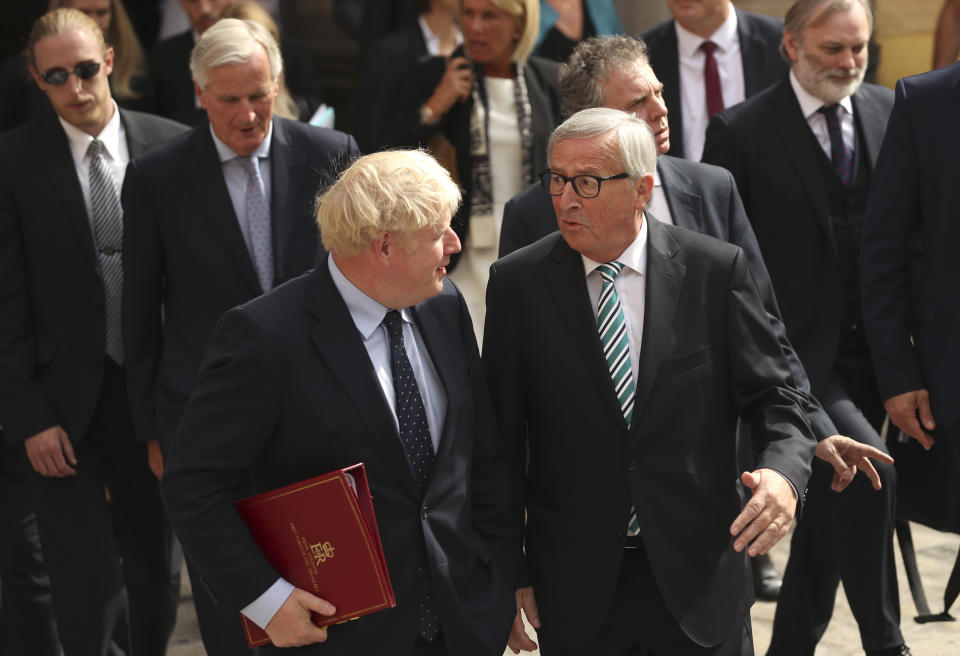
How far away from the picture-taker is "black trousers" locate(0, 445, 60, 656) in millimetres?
5266

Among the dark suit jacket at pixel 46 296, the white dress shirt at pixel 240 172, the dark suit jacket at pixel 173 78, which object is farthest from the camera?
the dark suit jacket at pixel 173 78

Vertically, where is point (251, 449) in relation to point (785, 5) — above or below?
below

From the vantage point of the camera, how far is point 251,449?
3.14m

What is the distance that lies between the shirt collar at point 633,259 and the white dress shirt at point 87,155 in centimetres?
212

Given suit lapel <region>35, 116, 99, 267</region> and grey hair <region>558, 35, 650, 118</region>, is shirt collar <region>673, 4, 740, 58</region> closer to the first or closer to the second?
grey hair <region>558, 35, 650, 118</region>

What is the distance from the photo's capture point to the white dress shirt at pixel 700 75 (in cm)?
594

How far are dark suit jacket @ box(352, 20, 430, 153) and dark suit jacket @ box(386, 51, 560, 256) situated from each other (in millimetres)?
79

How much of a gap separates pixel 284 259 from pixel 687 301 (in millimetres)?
1664

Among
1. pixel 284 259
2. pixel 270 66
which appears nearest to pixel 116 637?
pixel 284 259

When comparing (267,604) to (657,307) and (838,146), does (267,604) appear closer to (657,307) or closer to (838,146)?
(657,307)

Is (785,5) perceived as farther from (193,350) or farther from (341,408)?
(341,408)

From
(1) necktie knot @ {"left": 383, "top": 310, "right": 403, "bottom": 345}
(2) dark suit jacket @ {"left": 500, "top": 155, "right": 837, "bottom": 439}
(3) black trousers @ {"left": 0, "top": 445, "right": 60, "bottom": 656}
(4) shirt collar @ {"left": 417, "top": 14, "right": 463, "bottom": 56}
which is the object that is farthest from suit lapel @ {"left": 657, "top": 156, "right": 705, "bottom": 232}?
(4) shirt collar @ {"left": 417, "top": 14, "right": 463, "bottom": 56}

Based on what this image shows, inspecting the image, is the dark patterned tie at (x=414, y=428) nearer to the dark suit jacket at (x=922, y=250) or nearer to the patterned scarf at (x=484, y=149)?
the dark suit jacket at (x=922, y=250)

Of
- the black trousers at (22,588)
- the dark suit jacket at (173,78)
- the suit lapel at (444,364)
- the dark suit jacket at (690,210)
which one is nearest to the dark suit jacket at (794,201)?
the dark suit jacket at (690,210)
